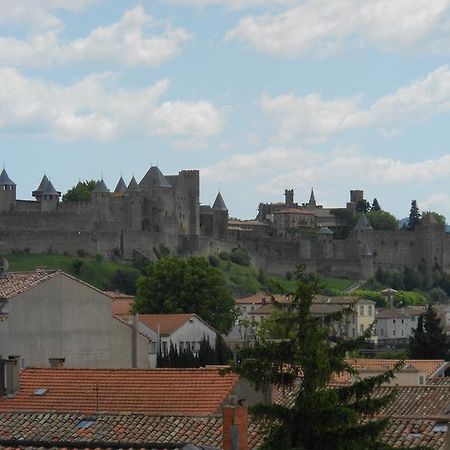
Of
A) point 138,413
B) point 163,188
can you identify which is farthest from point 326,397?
point 163,188

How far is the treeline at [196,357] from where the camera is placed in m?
48.6

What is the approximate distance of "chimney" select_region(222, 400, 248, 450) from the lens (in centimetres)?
1789

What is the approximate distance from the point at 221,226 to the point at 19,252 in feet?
109

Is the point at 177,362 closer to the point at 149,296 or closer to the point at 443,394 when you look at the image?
the point at 443,394

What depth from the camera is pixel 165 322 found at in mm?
64500

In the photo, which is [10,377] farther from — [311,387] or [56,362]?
[311,387]

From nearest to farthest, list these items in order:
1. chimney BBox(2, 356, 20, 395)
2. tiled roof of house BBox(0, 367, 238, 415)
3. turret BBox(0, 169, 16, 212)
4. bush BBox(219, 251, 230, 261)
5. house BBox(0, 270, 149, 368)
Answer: tiled roof of house BBox(0, 367, 238, 415)
chimney BBox(2, 356, 20, 395)
house BBox(0, 270, 149, 368)
turret BBox(0, 169, 16, 212)
bush BBox(219, 251, 230, 261)

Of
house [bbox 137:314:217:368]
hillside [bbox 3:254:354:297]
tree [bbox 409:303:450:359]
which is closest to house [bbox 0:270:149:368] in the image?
house [bbox 137:314:217:368]

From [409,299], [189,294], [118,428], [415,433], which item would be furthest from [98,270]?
[415,433]

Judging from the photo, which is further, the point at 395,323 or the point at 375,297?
the point at 375,297

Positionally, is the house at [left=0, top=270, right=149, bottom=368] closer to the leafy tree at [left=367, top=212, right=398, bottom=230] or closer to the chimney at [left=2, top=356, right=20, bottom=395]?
the chimney at [left=2, top=356, right=20, bottom=395]

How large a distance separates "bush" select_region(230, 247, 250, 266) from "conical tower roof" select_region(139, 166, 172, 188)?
31.9ft

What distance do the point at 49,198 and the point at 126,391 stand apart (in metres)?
117

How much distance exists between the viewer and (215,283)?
84.3 m
